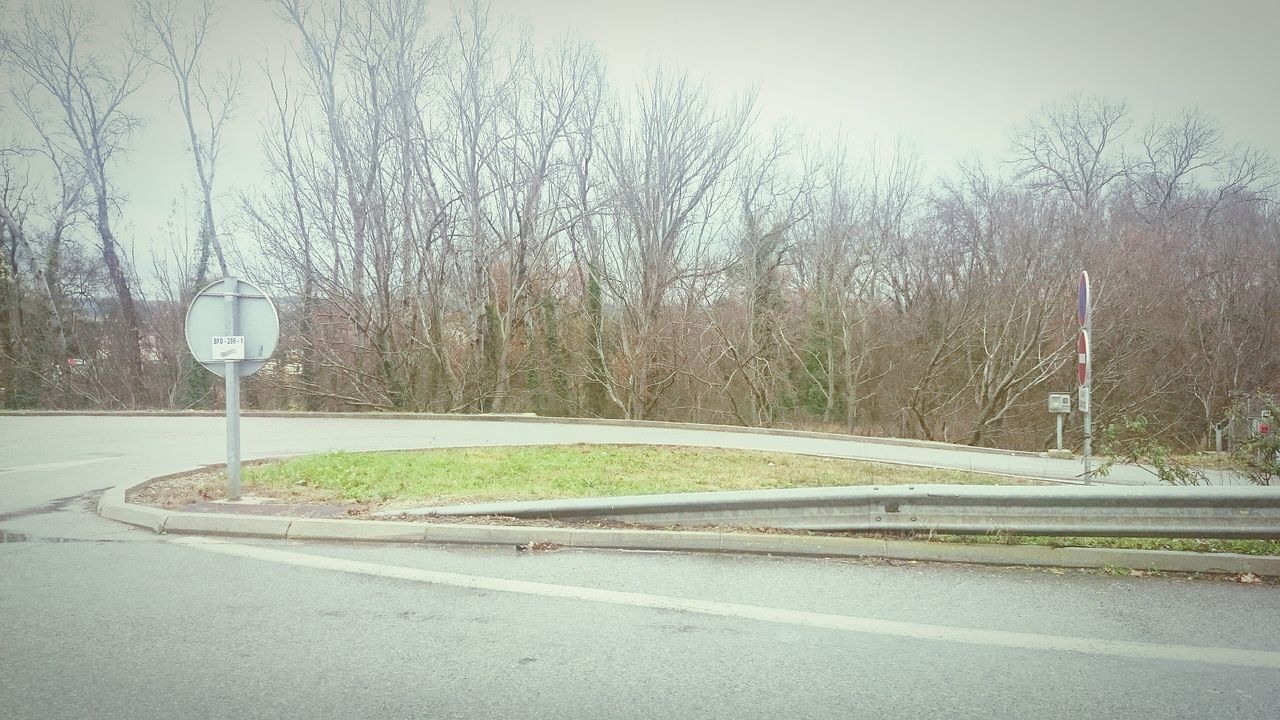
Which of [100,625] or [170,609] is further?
[170,609]

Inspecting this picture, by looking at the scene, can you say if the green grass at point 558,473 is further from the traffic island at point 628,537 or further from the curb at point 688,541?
the curb at point 688,541

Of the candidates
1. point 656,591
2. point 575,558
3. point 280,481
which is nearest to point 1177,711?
point 656,591

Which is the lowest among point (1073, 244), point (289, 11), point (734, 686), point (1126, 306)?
point (734, 686)

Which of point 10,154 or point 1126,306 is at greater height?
point 10,154

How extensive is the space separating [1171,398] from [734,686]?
31.5 m

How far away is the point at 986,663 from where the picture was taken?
3.87 metres

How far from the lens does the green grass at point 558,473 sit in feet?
29.2

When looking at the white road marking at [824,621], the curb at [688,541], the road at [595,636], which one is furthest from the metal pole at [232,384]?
the white road marking at [824,621]

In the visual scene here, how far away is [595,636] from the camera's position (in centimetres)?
432

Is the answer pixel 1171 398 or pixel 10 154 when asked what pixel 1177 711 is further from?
pixel 10 154

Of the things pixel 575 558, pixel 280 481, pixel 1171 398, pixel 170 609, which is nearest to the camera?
pixel 170 609

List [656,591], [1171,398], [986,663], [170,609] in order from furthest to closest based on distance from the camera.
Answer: [1171,398]
[656,591]
[170,609]
[986,663]

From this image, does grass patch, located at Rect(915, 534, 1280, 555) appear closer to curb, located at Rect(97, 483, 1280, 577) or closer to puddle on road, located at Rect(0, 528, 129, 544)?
curb, located at Rect(97, 483, 1280, 577)

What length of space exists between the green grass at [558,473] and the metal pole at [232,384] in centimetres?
84
